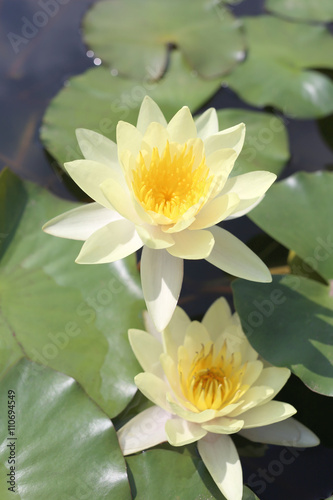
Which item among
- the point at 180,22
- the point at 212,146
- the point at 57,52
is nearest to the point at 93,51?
the point at 57,52

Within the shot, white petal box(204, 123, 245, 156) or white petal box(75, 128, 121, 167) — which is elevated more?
white petal box(75, 128, 121, 167)

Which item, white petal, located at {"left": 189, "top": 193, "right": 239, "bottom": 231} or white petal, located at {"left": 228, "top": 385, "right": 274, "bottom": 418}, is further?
white petal, located at {"left": 228, "top": 385, "right": 274, "bottom": 418}

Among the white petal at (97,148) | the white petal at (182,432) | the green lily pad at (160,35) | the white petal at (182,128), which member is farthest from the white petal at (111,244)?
the green lily pad at (160,35)

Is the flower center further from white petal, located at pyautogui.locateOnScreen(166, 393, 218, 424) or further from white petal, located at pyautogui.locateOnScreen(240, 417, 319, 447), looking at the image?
white petal, located at pyautogui.locateOnScreen(240, 417, 319, 447)

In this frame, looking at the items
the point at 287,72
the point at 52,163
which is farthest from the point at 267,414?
the point at 287,72

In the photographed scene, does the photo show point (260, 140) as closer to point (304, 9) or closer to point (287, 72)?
point (287, 72)

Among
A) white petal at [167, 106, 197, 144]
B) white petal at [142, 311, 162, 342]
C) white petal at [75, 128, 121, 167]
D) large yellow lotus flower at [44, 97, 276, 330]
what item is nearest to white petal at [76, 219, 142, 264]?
large yellow lotus flower at [44, 97, 276, 330]

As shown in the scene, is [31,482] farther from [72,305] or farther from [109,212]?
[109,212]

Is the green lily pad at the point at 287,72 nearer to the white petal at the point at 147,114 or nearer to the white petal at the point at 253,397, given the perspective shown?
the white petal at the point at 147,114
